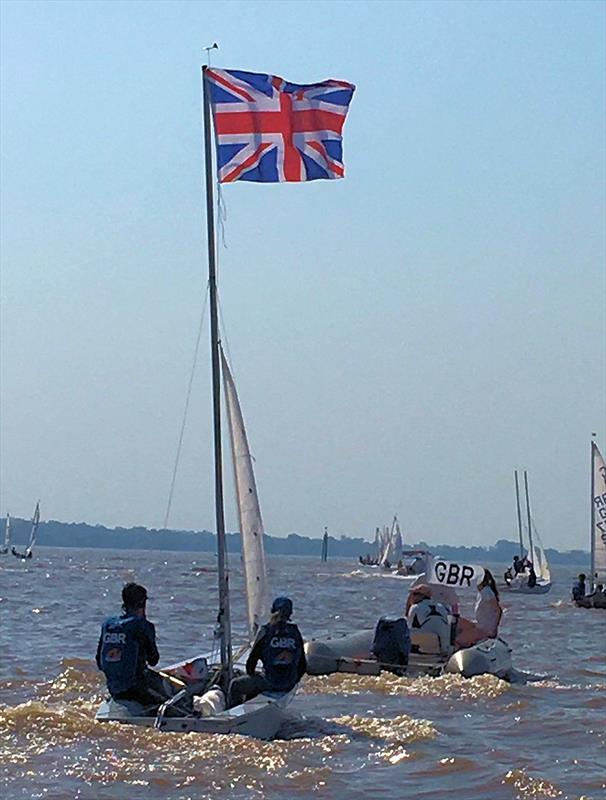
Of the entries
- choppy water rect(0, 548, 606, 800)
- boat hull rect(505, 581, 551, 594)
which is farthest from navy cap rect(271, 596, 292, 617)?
boat hull rect(505, 581, 551, 594)

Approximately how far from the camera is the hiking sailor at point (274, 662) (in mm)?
16281

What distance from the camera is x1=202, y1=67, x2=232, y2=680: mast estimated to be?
52.2 feet

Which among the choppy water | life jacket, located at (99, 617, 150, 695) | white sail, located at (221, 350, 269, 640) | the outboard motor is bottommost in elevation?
the choppy water

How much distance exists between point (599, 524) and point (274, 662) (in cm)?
3215

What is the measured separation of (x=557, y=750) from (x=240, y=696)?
3.32 m

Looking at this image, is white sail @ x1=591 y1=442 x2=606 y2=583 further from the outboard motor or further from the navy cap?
the navy cap

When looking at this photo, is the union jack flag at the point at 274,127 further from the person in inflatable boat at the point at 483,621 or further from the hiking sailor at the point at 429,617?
the person in inflatable boat at the point at 483,621

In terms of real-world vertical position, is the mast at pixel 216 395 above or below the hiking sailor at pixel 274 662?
above

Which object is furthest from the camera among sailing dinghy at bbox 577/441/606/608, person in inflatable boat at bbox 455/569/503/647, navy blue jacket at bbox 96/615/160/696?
sailing dinghy at bbox 577/441/606/608

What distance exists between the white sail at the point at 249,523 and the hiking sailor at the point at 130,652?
1.93m

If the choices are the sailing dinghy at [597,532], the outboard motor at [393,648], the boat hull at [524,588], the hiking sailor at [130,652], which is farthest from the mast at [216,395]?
the boat hull at [524,588]

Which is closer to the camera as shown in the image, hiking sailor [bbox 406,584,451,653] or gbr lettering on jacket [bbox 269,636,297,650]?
gbr lettering on jacket [bbox 269,636,297,650]

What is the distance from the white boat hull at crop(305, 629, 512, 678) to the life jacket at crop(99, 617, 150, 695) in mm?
6690

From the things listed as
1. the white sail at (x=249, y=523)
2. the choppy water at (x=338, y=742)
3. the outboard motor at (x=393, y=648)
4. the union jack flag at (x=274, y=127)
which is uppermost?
the union jack flag at (x=274, y=127)
